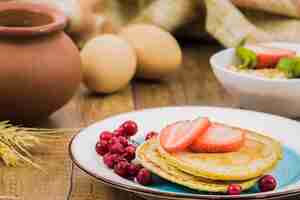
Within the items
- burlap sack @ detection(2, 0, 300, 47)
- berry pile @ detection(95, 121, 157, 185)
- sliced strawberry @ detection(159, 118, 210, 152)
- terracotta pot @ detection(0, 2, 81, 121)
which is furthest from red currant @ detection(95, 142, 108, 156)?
burlap sack @ detection(2, 0, 300, 47)

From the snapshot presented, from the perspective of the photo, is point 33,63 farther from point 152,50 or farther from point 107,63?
point 152,50

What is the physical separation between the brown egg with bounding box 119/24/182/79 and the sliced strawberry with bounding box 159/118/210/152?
1.88 ft

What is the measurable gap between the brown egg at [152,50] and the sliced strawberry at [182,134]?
574 millimetres

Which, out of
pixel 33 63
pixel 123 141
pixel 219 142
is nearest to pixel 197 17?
pixel 33 63

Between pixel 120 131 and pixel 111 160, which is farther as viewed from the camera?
pixel 120 131

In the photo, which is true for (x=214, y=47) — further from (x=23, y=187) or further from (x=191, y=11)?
(x=23, y=187)

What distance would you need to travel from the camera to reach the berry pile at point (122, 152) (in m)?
1.22

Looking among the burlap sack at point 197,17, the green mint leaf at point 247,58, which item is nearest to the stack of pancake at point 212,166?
the green mint leaf at point 247,58

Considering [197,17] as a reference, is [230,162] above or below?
above

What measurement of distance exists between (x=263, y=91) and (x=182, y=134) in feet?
1.34

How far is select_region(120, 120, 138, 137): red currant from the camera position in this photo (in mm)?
1386

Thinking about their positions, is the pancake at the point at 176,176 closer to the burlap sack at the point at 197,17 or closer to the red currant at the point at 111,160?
the red currant at the point at 111,160

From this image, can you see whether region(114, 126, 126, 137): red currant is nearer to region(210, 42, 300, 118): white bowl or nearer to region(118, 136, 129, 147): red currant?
region(118, 136, 129, 147): red currant

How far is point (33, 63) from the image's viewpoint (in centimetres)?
149
